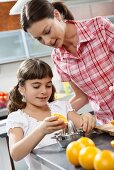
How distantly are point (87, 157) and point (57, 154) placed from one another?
200 mm

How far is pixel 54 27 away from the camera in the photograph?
1434mm

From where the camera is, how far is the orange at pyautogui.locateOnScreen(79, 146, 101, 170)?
922mm

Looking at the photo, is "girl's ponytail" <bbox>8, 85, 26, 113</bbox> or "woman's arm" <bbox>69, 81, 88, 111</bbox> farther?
"woman's arm" <bbox>69, 81, 88, 111</bbox>

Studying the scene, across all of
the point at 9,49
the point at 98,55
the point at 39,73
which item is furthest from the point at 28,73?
the point at 9,49

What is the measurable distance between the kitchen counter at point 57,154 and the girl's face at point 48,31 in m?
0.46

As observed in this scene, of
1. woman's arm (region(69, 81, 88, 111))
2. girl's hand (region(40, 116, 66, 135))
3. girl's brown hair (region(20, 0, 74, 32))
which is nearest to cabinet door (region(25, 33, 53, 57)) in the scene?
woman's arm (region(69, 81, 88, 111))

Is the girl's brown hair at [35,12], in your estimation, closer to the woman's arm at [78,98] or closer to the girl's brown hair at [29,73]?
the girl's brown hair at [29,73]

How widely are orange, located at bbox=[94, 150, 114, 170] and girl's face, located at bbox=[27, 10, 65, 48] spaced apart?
26.5 inches

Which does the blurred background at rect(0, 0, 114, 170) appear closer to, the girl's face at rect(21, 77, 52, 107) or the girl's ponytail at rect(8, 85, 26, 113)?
the girl's ponytail at rect(8, 85, 26, 113)

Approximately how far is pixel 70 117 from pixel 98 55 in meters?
0.33

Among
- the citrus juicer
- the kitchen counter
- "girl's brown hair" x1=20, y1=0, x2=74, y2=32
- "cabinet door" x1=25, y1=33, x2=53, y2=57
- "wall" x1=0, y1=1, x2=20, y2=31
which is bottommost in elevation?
the kitchen counter

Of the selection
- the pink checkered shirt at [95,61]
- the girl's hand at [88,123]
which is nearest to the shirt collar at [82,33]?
the pink checkered shirt at [95,61]

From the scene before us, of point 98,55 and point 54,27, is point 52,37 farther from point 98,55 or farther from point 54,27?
point 98,55

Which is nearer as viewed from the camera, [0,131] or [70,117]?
[70,117]
